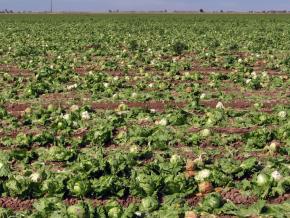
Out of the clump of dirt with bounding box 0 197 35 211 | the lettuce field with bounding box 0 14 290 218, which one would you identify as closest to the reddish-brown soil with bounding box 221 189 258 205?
the lettuce field with bounding box 0 14 290 218

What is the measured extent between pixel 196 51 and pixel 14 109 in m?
11.3

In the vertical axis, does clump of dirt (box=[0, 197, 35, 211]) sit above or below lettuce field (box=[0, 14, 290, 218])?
below

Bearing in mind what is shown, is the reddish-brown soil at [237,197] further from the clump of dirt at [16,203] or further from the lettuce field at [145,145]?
the clump of dirt at [16,203]

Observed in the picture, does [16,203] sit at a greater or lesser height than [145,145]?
lesser

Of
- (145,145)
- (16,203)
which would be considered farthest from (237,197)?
(16,203)

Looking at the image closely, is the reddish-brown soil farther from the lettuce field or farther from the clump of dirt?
the clump of dirt

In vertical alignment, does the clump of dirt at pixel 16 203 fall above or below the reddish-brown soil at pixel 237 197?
below

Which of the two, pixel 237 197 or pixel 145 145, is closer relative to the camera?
pixel 237 197

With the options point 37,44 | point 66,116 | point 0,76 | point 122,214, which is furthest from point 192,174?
point 37,44

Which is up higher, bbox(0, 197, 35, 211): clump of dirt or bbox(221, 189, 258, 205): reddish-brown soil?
bbox(221, 189, 258, 205): reddish-brown soil

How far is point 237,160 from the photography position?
679 centimetres

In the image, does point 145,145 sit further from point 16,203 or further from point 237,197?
point 16,203

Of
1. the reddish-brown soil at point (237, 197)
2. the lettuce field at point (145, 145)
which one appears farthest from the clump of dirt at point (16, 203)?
the reddish-brown soil at point (237, 197)

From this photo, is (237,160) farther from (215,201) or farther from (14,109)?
(14,109)
